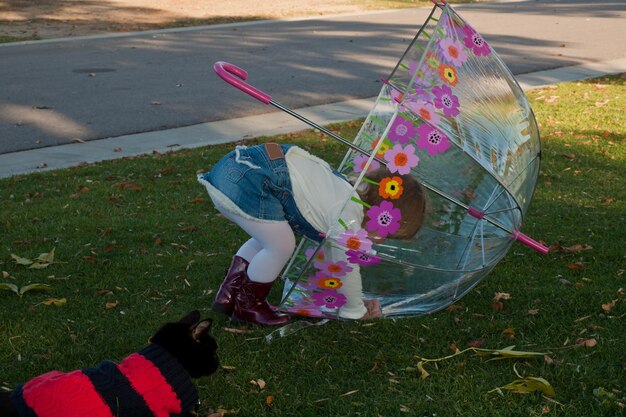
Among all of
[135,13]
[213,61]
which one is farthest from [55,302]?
[135,13]

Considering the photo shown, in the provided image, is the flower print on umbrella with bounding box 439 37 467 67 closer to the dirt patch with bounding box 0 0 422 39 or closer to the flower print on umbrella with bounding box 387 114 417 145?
the flower print on umbrella with bounding box 387 114 417 145

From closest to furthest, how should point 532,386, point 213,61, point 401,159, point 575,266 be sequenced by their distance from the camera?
point 532,386
point 401,159
point 575,266
point 213,61

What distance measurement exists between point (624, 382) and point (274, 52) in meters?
11.0

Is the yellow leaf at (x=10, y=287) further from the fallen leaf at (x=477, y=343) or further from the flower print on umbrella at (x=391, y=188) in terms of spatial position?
the fallen leaf at (x=477, y=343)

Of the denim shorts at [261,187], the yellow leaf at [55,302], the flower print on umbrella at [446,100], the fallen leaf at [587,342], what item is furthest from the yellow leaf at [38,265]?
the fallen leaf at [587,342]

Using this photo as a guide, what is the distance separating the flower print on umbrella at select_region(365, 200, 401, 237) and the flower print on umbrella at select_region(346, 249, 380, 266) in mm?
103

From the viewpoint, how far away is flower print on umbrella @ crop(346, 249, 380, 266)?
12.7 ft

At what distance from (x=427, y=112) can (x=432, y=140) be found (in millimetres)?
120

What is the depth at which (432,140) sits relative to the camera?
3.81 m

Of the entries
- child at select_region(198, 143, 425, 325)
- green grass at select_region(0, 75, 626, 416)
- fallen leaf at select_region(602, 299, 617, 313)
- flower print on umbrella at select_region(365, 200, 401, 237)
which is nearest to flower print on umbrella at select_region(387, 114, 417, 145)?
child at select_region(198, 143, 425, 325)

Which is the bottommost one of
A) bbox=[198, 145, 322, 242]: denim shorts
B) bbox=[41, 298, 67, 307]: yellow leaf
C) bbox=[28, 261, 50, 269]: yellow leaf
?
bbox=[28, 261, 50, 269]: yellow leaf

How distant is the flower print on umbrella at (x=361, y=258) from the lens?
386 cm

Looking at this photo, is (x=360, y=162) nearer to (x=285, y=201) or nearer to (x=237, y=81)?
(x=285, y=201)

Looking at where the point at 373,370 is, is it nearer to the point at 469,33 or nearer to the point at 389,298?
the point at 389,298
